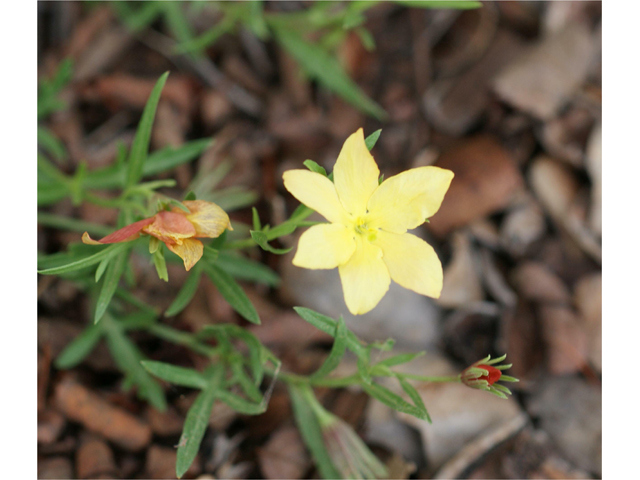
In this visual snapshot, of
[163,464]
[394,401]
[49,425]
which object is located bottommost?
[163,464]

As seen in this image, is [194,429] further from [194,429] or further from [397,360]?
[397,360]

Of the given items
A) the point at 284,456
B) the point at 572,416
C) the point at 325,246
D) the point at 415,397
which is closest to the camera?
the point at 325,246

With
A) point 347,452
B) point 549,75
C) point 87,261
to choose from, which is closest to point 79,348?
point 87,261

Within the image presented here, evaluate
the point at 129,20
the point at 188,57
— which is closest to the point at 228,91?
the point at 188,57

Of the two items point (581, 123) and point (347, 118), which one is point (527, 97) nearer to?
point (581, 123)

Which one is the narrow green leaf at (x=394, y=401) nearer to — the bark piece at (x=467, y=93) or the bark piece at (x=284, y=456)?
the bark piece at (x=284, y=456)

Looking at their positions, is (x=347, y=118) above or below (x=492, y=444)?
above

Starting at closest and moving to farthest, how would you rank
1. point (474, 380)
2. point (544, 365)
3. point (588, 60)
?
point (474, 380), point (544, 365), point (588, 60)
